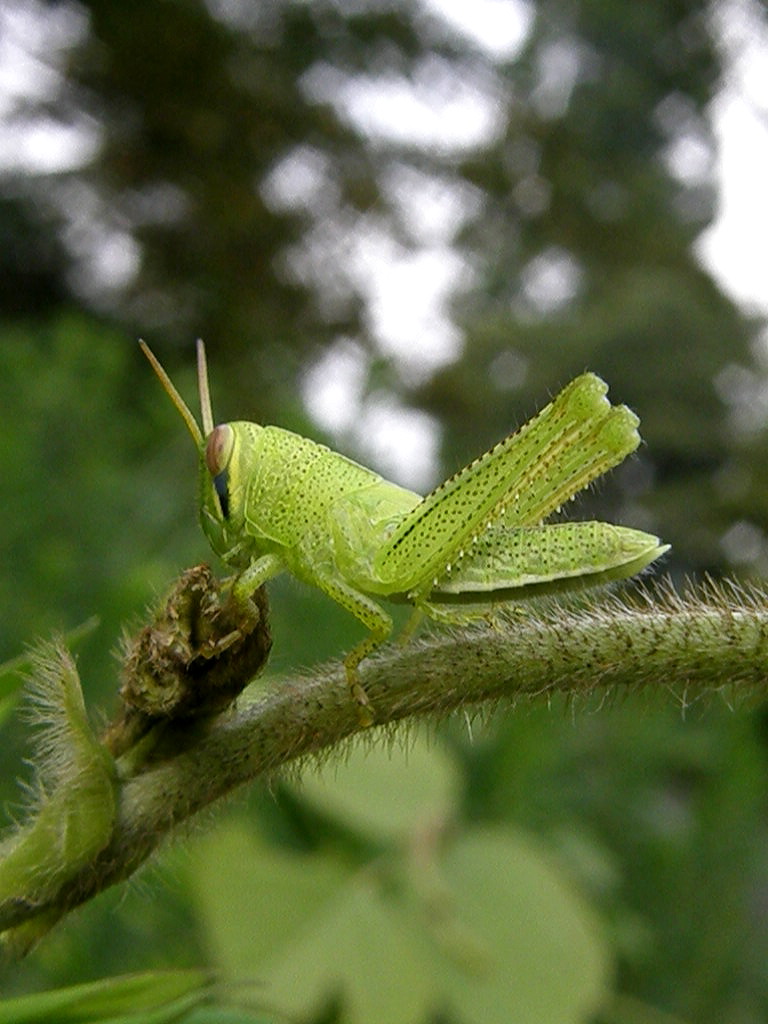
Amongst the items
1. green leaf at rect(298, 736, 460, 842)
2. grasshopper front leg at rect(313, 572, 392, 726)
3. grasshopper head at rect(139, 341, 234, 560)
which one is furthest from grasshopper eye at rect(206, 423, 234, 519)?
green leaf at rect(298, 736, 460, 842)

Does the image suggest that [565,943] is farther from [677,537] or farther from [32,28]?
[32,28]

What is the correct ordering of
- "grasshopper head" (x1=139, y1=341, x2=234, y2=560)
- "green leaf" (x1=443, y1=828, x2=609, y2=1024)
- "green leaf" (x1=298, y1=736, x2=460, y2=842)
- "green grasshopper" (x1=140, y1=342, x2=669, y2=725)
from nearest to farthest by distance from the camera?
"green grasshopper" (x1=140, y1=342, x2=669, y2=725), "grasshopper head" (x1=139, y1=341, x2=234, y2=560), "green leaf" (x1=443, y1=828, x2=609, y2=1024), "green leaf" (x1=298, y1=736, x2=460, y2=842)

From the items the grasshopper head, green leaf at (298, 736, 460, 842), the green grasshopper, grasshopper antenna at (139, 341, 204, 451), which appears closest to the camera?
grasshopper antenna at (139, 341, 204, 451)

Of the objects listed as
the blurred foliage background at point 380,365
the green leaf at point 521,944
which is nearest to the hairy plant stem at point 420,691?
the blurred foliage background at point 380,365

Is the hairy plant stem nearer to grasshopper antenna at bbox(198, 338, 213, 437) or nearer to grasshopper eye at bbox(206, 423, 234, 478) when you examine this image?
grasshopper antenna at bbox(198, 338, 213, 437)

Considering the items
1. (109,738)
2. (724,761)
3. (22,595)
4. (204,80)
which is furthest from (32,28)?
(109,738)

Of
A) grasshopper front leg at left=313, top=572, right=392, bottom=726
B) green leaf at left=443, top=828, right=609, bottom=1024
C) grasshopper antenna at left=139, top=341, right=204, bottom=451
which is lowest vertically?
green leaf at left=443, top=828, right=609, bottom=1024
